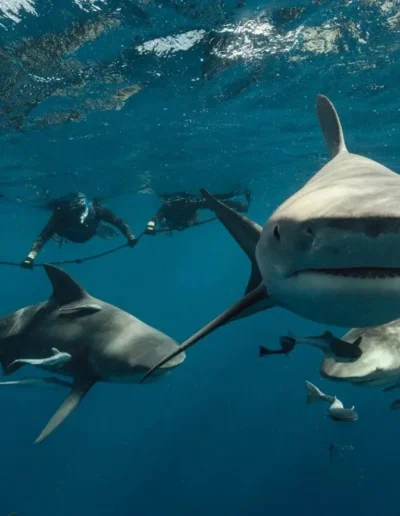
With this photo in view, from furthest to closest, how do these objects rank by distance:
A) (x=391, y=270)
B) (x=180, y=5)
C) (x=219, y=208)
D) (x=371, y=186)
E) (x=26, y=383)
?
(x=180, y=5) → (x=26, y=383) → (x=219, y=208) → (x=371, y=186) → (x=391, y=270)

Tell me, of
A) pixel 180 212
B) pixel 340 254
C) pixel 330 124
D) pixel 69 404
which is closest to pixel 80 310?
pixel 69 404

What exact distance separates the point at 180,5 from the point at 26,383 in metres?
8.44

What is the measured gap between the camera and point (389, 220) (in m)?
1.68

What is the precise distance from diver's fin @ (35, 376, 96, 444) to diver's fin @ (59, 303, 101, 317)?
94 centimetres

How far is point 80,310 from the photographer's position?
6.49m

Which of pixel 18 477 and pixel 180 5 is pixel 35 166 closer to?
pixel 180 5

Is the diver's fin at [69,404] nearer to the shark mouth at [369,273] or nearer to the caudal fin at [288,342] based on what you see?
the caudal fin at [288,342]

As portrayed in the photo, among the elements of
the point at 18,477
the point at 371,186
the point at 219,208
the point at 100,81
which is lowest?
the point at 18,477

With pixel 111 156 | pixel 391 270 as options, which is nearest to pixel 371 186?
pixel 391 270

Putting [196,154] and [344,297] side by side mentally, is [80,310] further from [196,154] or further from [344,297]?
[196,154]

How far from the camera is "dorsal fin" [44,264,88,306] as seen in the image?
6.53 m

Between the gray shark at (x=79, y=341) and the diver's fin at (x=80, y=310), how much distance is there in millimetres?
14

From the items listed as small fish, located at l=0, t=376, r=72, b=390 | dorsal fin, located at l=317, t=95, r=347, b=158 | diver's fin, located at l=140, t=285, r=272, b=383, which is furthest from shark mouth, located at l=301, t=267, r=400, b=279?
small fish, located at l=0, t=376, r=72, b=390

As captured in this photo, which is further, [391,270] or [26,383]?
[26,383]
